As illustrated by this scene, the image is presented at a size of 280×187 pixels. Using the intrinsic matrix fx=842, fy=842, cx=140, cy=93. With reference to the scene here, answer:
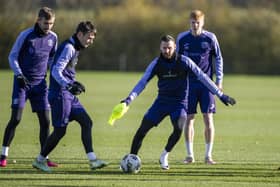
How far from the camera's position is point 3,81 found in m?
42.3

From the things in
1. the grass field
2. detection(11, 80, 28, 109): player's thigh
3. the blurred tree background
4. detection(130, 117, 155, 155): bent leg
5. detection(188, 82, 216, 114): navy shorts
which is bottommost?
the blurred tree background

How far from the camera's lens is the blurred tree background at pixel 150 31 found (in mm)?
65750

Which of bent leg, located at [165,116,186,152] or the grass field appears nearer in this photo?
the grass field

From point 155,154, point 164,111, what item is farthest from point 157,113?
point 155,154

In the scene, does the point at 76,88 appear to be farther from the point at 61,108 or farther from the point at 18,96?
the point at 18,96

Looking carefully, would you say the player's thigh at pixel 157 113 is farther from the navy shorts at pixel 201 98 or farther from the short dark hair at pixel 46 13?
the short dark hair at pixel 46 13

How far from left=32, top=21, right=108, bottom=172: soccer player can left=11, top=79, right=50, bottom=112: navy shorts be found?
82cm

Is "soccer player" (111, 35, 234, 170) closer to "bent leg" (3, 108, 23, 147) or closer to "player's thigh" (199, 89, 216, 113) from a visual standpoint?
"player's thigh" (199, 89, 216, 113)

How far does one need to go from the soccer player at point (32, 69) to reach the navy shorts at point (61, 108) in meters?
0.78

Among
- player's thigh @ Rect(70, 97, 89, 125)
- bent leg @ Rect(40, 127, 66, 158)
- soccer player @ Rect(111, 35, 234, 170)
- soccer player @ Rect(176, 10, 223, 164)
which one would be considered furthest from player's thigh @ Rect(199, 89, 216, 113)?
bent leg @ Rect(40, 127, 66, 158)

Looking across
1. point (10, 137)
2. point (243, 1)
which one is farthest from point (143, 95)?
point (243, 1)

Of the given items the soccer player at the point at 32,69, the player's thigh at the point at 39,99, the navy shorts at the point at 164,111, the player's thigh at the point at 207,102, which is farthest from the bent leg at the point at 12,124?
the player's thigh at the point at 207,102

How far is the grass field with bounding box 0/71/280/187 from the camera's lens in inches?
455

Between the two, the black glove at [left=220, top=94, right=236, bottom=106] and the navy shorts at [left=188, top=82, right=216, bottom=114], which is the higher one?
the black glove at [left=220, top=94, right=236, bottom=106]
